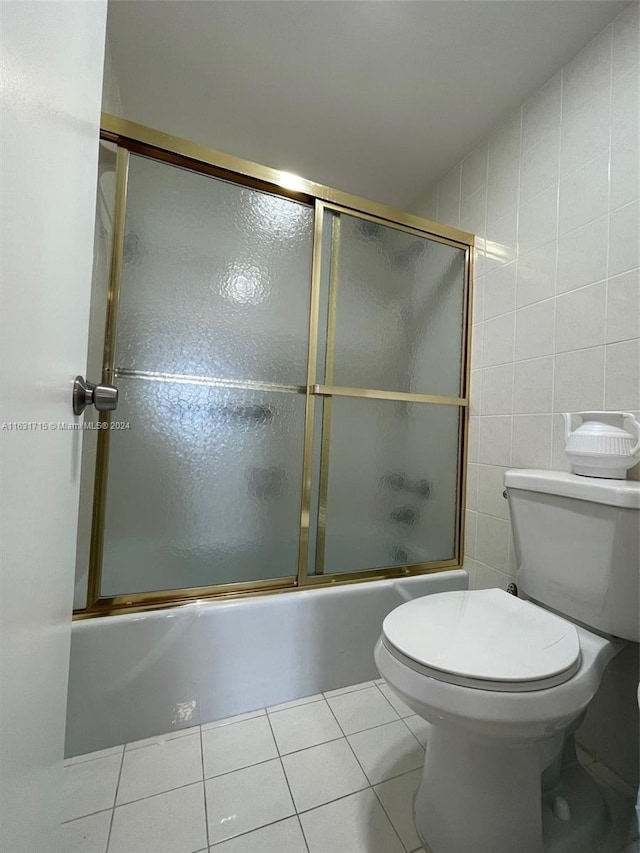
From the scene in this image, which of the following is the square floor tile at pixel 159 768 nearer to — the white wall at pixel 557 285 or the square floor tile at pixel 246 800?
the square floor tile at pixel 246 800

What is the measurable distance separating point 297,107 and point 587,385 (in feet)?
4.82

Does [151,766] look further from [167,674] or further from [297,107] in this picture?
[297,107]

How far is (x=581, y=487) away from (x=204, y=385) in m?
1.07

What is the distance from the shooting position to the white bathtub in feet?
3.19

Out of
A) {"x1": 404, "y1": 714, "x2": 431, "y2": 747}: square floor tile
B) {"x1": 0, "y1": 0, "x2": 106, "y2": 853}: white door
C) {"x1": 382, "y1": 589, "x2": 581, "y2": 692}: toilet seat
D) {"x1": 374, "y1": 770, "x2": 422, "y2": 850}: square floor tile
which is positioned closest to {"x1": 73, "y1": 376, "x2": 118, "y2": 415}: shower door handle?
{"x1": 0, "y1": 0, "x2": 106, "y2": 853}: white door

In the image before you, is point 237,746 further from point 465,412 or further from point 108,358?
point 465,412

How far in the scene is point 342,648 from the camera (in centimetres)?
Result: 123

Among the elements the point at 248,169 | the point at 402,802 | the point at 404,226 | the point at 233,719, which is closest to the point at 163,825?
the point at 233,719

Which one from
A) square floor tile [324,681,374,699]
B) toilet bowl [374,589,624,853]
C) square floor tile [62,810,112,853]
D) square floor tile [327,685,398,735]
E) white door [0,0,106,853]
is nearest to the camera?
white door [0,0,106,853]

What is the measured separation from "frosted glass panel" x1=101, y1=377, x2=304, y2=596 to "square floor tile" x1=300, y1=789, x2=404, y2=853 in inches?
22.8

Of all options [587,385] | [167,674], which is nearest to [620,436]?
Answer: [587,385]

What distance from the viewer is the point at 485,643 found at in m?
0.74

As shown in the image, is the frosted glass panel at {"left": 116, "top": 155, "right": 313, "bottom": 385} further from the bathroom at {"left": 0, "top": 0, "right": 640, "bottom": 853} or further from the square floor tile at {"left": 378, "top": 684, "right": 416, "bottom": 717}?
the square floor tile at {"left": 378, "top": 684, "right": 416, "bottom": 717}

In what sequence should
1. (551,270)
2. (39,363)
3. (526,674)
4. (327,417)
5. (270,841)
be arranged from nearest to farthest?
Result: (39,363) → (526,674) → (270,841) → (551,270) → (327,417)
